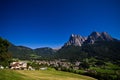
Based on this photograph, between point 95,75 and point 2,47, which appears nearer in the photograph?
point 2,47

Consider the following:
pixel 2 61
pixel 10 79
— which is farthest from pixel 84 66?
pixel 10 79

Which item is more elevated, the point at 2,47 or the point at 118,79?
the point at 2,47

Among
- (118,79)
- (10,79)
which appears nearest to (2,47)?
(10,79)

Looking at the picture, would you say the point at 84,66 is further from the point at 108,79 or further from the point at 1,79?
the point at 1,79

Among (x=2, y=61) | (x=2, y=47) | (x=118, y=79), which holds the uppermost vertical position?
(x=2, y=47)

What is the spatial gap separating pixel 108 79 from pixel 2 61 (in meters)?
62.2

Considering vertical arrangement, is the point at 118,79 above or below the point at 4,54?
below

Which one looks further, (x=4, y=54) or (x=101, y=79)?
(x=101, y=79)

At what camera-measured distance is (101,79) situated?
352ft

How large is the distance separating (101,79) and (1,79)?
249 feet

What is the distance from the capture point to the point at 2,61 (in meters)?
97.6

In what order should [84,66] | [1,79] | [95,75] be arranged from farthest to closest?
1. [84,66]
2. [95,75]
3. [1,79]

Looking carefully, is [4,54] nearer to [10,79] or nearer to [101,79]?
[10,79]

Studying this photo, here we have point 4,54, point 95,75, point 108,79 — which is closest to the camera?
point 4,54
